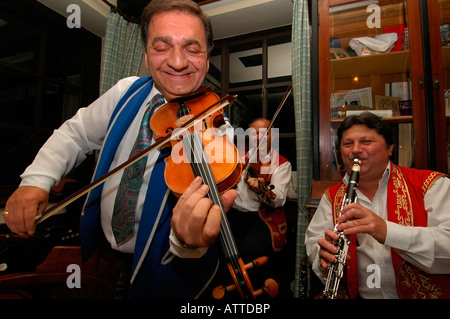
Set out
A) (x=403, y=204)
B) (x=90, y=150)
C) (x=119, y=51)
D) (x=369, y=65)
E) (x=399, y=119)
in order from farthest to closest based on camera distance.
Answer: (x=119, y=51) < (x=369, y=65) < (x=399, y=119) < (x=403, y=204) < (x=90, y=150)

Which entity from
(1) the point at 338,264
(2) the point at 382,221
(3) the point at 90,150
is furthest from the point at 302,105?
(3) the point at 90,150

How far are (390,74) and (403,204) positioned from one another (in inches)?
50.7

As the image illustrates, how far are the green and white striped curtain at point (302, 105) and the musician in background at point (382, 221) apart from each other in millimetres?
752

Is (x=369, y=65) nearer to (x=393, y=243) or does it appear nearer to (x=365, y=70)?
(x=365, y=70)

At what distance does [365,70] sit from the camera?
74.4 inches

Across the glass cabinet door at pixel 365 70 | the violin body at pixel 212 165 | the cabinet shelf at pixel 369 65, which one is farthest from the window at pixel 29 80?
the cabinet shelf at pixel 369 65

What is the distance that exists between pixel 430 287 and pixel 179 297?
48.7 inches

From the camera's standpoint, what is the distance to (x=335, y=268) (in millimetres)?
931

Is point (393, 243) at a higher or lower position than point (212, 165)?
lower

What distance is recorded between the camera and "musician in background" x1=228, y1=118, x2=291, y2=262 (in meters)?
1.95

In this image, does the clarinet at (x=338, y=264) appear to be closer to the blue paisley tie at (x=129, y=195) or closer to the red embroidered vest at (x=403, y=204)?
the red embroidered vest at (x=403, y=204)

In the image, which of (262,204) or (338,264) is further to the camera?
(262,204)

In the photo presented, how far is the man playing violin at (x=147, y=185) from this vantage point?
29.6 inches

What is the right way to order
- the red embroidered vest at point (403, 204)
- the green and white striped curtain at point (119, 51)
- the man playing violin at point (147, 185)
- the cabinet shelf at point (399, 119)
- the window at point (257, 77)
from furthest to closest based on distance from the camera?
the window at point (257, 77) < the green and white striped curtain at point (119, 51) < the cabinet shelf at point (399, 119) < the red embroidered vest at point (403, 204) < the man playing violin at point (147, 185)
